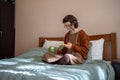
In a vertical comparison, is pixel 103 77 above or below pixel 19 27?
below

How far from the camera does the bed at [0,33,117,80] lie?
1.54 metres

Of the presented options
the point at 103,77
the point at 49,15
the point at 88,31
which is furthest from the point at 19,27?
the point at 103,77

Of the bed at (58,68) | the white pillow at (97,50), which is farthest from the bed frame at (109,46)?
the white pillow at (97,50)

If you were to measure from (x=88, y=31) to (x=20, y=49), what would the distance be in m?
1.68

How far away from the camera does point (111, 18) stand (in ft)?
9.71

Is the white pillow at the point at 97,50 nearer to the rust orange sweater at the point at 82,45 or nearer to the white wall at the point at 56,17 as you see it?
the white wall at the point at 56,17

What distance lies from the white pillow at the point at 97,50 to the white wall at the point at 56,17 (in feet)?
0.98

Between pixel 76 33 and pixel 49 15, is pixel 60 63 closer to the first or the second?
pixel 76 33

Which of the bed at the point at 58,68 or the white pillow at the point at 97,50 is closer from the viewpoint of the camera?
the bed at the point at 58,68

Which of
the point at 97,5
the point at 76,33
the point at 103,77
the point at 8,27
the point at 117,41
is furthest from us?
the point at 8,27

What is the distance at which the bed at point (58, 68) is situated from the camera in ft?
5.04

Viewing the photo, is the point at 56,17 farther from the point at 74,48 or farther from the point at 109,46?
the point at 74,48

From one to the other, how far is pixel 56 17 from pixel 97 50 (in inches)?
46.0

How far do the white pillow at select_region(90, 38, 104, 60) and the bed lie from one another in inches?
6.7
